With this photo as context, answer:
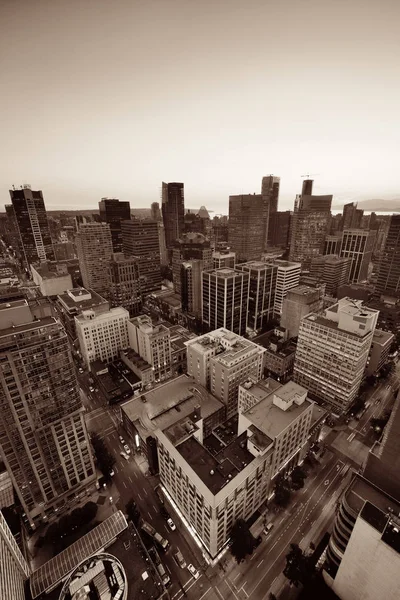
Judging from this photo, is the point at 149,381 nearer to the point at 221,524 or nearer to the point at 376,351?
the point at 221,524

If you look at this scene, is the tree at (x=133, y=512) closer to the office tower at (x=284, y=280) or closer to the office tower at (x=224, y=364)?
the office tower at (x=224, y=364)

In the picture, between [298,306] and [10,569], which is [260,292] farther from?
[10,569]

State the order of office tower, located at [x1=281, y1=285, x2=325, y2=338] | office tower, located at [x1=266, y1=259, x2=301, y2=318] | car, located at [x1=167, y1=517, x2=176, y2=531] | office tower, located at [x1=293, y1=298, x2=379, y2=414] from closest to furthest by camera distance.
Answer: car, located at [x1=167, y1=517, x2=176, y2=531] < office tower, located at [x1=293, y1=298, x2=379, y2=414] < office tower, located at [x1=281, y1=285, x2=325, y2=338] < office tower, located at [x1=266, y1=259, x2=301, y2=318]

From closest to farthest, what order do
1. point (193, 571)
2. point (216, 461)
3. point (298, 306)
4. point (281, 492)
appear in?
point (193, 571) → point (216, 461) → point (281, 492) → point (298, 306)

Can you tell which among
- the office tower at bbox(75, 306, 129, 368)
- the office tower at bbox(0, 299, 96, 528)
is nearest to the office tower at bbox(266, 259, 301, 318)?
the office tower at bbox(75, 306, 129, 368)

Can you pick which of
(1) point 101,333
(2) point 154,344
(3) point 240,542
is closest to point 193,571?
(3) point 240,542

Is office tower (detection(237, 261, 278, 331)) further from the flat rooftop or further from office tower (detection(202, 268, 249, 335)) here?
the flat rooftop

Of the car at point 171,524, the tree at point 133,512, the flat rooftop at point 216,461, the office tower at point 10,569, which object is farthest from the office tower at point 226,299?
the office tower at point 10,569
